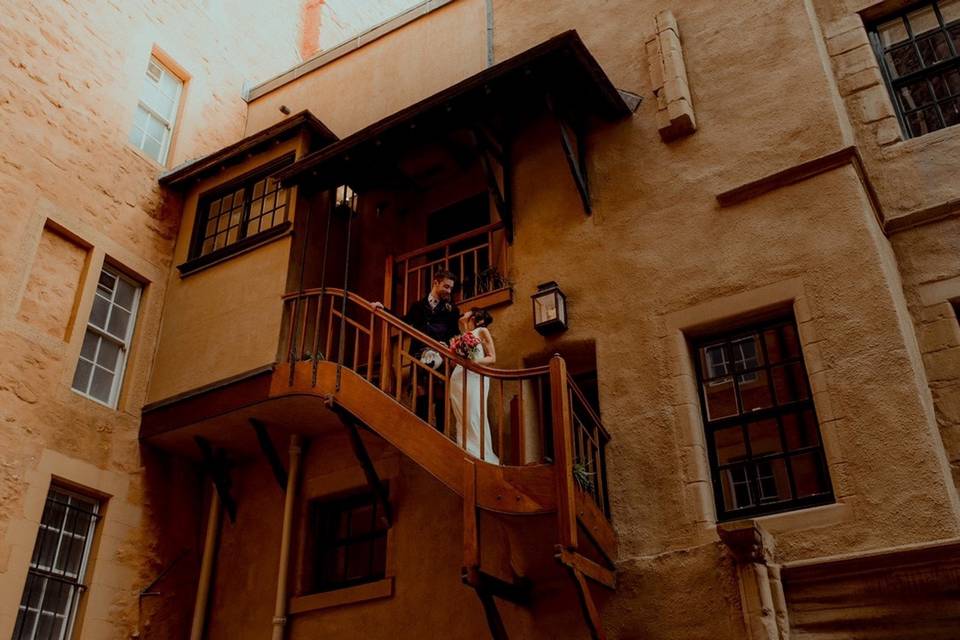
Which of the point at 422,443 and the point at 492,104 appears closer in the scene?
the point at 422,443

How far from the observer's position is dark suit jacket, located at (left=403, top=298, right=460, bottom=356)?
932 cm

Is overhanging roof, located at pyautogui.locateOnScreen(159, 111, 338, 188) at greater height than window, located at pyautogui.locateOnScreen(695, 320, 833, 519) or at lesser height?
greater

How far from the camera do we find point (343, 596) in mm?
9203

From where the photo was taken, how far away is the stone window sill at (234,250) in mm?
10664

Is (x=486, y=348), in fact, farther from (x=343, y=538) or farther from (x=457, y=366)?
(x=343, y=538)

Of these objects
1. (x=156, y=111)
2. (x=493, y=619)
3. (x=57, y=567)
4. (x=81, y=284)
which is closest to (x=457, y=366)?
(x=493, y=619)

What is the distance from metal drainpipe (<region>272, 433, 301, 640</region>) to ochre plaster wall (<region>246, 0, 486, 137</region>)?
190 inches

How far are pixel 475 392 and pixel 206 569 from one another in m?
4.15

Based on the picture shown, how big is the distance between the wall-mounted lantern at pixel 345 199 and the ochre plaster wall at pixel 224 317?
2.06 ft

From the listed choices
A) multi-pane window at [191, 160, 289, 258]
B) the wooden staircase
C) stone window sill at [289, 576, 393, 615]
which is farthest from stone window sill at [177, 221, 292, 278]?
stone window sill at [289, 576, 393, 615]

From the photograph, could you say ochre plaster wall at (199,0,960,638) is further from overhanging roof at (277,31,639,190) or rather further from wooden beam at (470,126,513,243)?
overhanging roof at (277,31,639,190)

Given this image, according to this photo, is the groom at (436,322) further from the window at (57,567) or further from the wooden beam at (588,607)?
the window at (57,567)

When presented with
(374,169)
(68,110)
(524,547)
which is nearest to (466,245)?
(374,169)

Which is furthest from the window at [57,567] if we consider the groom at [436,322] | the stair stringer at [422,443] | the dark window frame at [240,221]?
the groom at [436,322]
